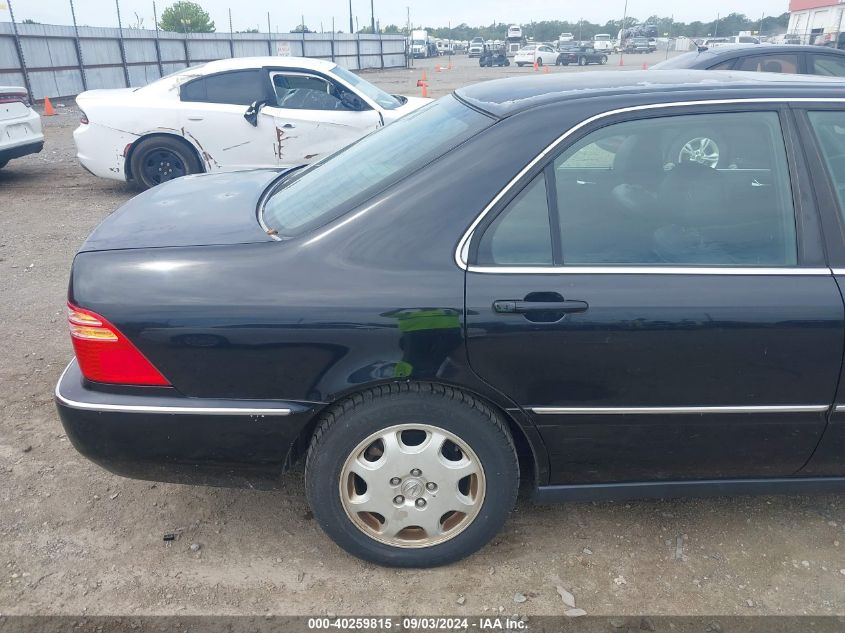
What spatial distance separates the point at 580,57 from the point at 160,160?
1535 inches

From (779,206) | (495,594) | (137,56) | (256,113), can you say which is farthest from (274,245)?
(137,56)

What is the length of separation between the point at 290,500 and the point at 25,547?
3.33 ft

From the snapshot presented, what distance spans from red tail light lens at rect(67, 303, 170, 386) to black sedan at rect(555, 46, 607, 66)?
143 ft

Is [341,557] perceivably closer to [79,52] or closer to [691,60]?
[691,60]

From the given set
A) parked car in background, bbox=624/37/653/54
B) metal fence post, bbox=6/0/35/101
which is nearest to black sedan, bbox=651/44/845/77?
metal fence post, bbox=6/0/35/101

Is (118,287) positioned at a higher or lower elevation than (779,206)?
lower

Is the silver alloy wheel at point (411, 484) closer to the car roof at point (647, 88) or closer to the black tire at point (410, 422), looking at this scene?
the black tire at point (410, 422)

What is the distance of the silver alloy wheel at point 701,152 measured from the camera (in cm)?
256

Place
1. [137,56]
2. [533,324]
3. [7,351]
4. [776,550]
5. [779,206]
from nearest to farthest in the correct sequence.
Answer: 1. [533,324]
2. [779,206]
3. [776,550]
4. [7,351]
5. [137,56]

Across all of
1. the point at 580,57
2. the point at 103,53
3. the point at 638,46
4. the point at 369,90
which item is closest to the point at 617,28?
the point at 638,46

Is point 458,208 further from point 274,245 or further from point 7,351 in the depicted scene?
point 7,351

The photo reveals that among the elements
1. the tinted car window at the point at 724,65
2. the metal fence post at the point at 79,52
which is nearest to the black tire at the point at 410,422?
the tinted car window at the point at 724,65

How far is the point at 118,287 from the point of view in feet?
7.54

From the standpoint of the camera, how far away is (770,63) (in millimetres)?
7215
